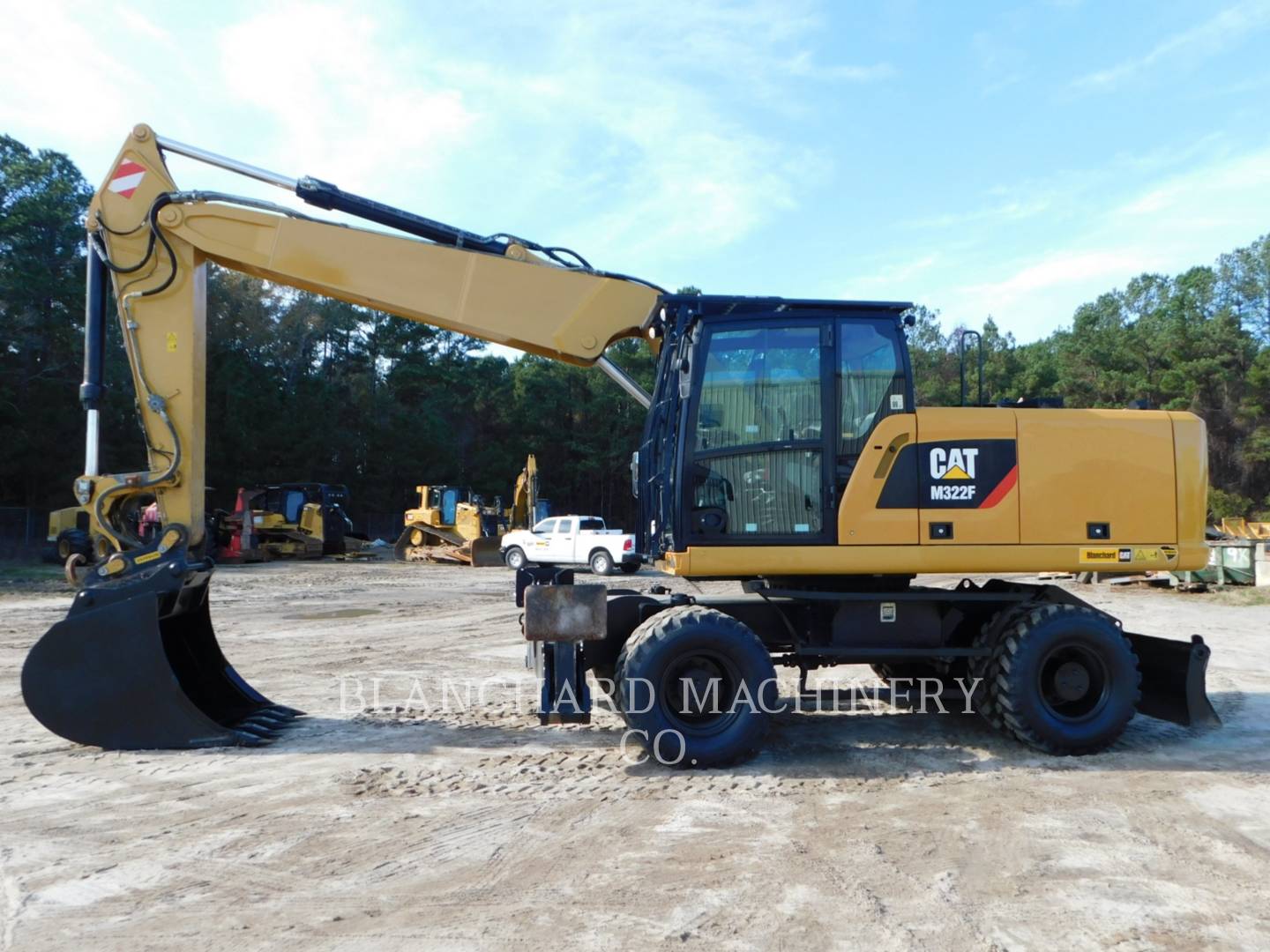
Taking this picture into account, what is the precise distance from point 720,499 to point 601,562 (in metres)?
18.9

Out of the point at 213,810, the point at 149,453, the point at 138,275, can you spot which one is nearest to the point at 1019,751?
the point at 213,810

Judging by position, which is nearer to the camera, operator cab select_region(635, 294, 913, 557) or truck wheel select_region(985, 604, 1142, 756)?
operator cab select_region(635, 294, 913, 557)

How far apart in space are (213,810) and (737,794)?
3.00 metres

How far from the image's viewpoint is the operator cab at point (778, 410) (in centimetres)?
627

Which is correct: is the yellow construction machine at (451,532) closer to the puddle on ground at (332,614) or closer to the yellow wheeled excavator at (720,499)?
the puddle on ground at (332,614)

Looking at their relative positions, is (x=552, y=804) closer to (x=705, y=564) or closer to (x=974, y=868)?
(x=705, y=564)

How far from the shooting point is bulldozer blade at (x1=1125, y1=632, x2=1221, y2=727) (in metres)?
6.74

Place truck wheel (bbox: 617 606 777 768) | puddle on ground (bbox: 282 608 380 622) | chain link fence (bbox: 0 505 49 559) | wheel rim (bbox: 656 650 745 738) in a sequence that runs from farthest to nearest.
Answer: chain link fence (bbox: 0 505 49 559) → puddle on ground (bbox: 282 608 380 622) → wheel rim (bbox: 656 650 745 738) → truck wheel (bbox: 617 606 777 768)

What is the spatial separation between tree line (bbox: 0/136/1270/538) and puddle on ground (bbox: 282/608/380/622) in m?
17.9

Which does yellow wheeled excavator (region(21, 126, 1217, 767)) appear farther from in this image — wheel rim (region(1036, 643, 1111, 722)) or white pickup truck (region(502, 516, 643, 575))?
white pickup truck (region(502, 516, 643, 575))

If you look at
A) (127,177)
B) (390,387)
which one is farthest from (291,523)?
(127,177)

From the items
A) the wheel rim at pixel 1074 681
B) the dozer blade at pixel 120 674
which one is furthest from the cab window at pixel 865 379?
the dozer blade at pixel 120 674

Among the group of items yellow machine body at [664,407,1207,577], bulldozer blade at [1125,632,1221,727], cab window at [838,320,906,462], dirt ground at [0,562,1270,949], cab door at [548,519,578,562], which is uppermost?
cab window at [838,320,906,462]

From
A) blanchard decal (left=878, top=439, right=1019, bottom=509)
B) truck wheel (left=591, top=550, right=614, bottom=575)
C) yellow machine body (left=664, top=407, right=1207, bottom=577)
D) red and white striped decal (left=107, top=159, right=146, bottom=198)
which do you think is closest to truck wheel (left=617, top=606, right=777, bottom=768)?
yellow machine body (left=664, top=407, right=1207, bottom=577)
